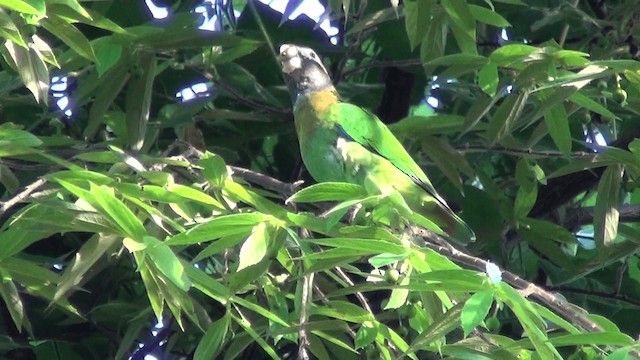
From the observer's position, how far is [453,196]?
3441mm

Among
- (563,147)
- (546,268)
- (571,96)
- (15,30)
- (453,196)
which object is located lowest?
(546,268)

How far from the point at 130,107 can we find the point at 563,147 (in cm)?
113

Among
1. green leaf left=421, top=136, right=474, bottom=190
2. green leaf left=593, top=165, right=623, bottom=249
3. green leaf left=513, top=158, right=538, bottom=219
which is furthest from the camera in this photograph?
green leaf left=513, top=158, right=538, bottom=219

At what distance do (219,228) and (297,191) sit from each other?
30 cm

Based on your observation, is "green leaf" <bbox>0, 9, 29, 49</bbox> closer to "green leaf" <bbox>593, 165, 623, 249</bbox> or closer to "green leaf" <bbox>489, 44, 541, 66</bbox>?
"green leaf" <bbox>489, 44, 541, 66</bbox>

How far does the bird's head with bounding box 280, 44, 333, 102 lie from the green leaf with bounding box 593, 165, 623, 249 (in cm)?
89

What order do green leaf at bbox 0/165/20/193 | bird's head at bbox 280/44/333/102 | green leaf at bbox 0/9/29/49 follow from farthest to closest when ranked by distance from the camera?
bird's head at bbox 280/44/333/102 < green leaf at bbox 0/165/20/193 < green leaf at bbox 0/9/29/49

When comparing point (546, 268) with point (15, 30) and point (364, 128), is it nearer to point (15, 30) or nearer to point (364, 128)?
point (364, 128)

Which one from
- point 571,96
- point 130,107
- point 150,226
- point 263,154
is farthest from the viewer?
point 263,154

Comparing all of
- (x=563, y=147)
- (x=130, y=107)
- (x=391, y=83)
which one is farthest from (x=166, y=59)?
(x=563, y=147)

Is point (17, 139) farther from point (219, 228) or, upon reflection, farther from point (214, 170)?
point (219, 228)

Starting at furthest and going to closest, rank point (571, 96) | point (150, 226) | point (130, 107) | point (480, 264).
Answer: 1. point (130, 107)
2. point (571, 96)
3. point (150, 226)
4. point (480, 264)

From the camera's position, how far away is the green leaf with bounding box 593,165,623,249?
2871 mm

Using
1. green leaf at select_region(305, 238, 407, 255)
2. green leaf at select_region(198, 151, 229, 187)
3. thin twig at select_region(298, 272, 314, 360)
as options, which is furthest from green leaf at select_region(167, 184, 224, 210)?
green leaf at select_region(305, 238, 407, 255)
